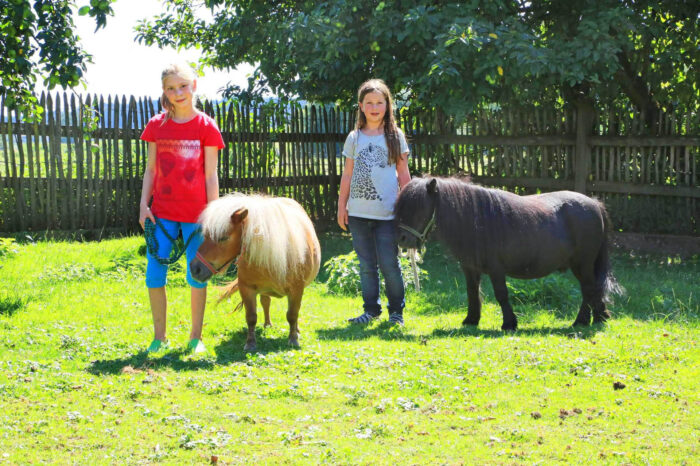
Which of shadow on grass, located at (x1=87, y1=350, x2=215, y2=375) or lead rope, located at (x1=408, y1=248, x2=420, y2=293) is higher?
lead rope, located at (x1=408, y1=248, x2=420, y2=293)

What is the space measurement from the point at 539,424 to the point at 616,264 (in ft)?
23.7

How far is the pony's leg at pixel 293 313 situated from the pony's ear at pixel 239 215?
31.2 inches

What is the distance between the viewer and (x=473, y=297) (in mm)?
7164

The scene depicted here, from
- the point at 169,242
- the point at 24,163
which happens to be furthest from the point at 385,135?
the point at 24,163

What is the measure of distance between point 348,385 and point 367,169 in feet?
8.26

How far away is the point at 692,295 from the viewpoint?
8.65 meters

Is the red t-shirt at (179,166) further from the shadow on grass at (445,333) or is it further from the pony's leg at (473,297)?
the pony's leg at (473,297)

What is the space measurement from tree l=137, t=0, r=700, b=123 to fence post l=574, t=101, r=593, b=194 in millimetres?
187

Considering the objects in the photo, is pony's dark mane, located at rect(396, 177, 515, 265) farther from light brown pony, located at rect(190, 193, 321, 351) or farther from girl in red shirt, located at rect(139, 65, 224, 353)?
girl in red shirt, located at rect(139, 65, 224, 353)

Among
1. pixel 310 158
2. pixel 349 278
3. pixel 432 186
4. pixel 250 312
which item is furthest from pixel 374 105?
pixel 310 158

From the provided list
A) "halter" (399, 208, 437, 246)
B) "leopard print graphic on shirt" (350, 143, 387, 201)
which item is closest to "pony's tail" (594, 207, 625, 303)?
"halter" (399, 208, 437, 246)

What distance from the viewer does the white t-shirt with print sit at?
707cm

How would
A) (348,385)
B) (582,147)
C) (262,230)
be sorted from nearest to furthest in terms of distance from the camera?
(348,385), (262,230), (582,147)

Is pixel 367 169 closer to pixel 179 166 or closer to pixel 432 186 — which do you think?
pixel 432 186
